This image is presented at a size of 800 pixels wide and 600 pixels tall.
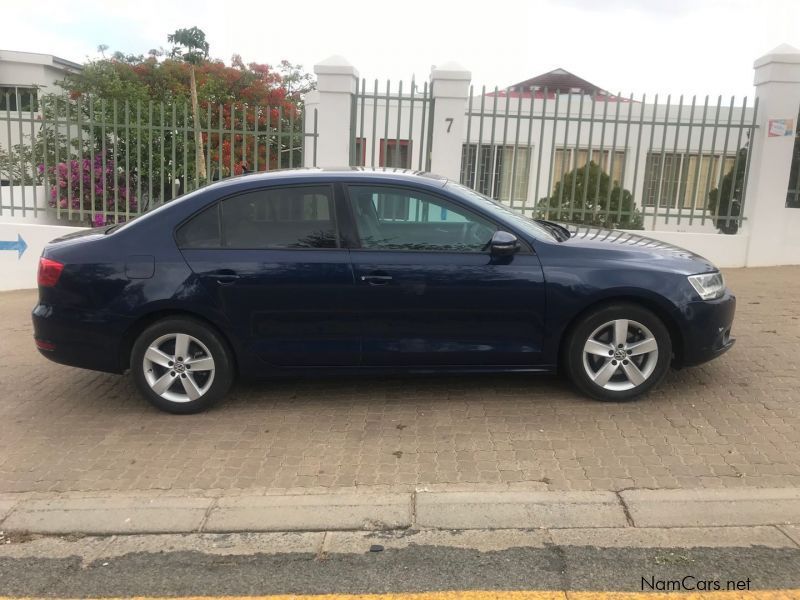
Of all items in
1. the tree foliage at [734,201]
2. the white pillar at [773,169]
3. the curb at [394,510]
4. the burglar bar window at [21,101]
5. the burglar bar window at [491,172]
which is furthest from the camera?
the burglar bar window at [491,172]

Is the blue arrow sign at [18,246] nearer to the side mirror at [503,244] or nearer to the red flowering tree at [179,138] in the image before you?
the red flowering tree at [179,138]

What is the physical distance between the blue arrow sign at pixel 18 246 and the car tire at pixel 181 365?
618cm

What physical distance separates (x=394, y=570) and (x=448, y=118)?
7.65 metres

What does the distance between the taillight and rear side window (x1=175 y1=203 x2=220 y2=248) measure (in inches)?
32.0

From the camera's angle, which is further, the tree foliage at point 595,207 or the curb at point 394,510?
the tree foliage at point 595,207

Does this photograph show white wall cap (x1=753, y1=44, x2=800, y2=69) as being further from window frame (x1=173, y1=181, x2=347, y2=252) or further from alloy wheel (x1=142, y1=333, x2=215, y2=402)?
alloy wheel (x1=142, y1=333, x2=215, y2=402)

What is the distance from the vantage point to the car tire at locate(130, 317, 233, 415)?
4672 millimetres

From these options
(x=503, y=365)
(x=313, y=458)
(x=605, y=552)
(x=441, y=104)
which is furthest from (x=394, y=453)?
(x=441, y=104)

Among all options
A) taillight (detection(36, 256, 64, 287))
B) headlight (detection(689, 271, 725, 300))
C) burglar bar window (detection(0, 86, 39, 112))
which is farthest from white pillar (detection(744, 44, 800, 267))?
burglar bar window (detection(0, 86, 39, 112))

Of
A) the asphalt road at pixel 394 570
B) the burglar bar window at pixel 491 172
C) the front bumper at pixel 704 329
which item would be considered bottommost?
the asphalt road at pixel 394 570

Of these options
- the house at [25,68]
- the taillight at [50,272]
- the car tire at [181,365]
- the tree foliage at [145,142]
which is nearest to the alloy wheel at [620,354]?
the car tire at [181,365]

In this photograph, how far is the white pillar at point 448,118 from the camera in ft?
31.7

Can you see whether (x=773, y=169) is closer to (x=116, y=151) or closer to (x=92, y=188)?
(x=116, y=151)

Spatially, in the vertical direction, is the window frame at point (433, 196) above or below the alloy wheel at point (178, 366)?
above
